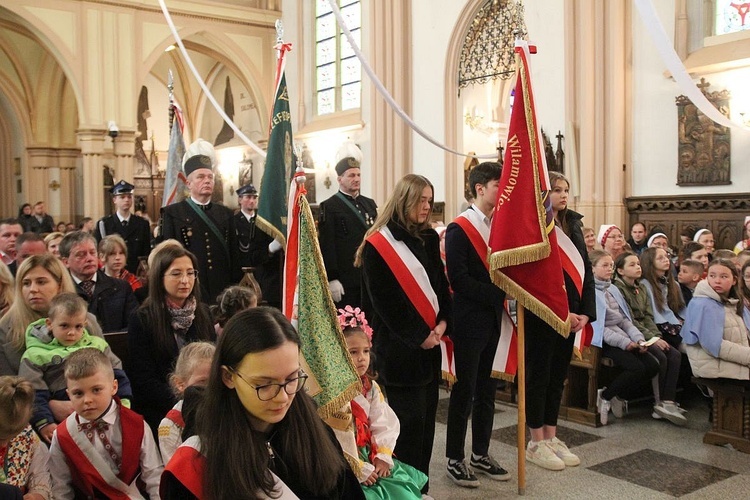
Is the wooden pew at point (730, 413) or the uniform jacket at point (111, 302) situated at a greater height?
the uniform jacket at point (111, 302)

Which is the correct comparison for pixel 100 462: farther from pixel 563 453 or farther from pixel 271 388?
pixel 563 453

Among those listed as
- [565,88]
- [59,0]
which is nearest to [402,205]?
[565,88]

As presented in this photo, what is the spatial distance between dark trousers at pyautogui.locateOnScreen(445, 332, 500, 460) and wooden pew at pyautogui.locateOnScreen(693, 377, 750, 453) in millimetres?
1497

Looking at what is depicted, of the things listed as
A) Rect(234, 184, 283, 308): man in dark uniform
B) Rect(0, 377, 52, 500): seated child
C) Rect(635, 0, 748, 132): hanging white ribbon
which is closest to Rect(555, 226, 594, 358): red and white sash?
Rect(635, 0, 748, 132): hanging white ribbon

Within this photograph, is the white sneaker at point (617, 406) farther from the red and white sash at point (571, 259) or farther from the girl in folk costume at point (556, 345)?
the red and white sash at point (571, 259)

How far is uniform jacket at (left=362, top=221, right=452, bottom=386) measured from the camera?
3613 millimetres

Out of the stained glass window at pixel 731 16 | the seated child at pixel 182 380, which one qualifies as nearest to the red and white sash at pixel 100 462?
the seated child at pixel 182 380

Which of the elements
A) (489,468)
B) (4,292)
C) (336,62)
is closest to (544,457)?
(489,468)

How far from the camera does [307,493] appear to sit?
5.43 ft

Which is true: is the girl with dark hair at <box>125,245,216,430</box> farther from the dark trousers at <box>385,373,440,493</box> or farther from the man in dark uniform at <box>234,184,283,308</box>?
the man in dark uniform at <box>234,184,283,308</box>

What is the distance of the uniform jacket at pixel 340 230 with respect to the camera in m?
5.11

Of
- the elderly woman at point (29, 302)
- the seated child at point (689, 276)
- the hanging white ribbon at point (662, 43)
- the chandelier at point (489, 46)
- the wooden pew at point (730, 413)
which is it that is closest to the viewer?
the elderly woman at point (29, 302)

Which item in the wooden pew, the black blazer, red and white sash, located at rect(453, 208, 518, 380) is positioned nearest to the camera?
the black blazer

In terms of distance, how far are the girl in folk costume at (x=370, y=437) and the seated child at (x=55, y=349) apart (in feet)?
2.86
